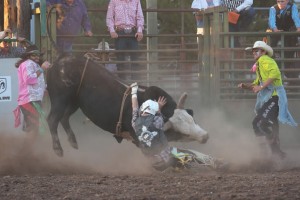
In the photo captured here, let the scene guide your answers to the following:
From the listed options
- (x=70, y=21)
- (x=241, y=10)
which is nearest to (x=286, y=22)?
(x=241, y=10)

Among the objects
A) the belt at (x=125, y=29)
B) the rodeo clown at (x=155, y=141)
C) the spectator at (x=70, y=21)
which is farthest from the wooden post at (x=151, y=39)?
the rodeo clown at (x=155, y=141)

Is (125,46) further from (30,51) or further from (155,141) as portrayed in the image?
(155,141)

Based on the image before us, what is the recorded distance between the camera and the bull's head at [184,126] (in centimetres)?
839

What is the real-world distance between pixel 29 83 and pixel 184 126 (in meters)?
2.54

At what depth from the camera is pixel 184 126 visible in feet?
27.7

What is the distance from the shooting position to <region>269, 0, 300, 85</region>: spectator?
38.2 feet

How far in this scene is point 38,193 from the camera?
21.5 feet

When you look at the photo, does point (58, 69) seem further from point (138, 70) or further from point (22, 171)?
point (138, 70)

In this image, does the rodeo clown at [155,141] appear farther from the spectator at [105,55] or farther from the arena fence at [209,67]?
the arena fence at [209,67]

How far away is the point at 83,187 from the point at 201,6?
6.03 metres

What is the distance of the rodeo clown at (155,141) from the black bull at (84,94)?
41 centimetres

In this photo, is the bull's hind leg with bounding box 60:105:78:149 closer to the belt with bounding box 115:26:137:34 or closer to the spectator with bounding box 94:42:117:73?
the spectator with bounding box 94:42:117:73

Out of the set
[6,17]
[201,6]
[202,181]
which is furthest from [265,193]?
[6,17]

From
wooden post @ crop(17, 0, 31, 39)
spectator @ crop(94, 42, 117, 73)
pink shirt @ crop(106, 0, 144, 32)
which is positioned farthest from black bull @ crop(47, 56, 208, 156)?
wooden post @ crop(17, 0, 31, 39)
